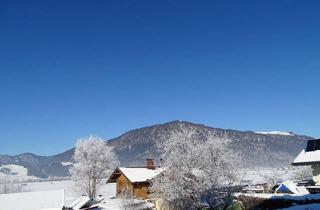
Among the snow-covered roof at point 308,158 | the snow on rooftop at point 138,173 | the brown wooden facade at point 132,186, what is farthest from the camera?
the snow on rooftop at point 138,173

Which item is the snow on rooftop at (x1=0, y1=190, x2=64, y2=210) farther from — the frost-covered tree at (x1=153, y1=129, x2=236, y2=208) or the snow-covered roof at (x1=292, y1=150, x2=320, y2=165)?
the snow-covered roof at (x1=292, y1=150, x2=320, y2=165)

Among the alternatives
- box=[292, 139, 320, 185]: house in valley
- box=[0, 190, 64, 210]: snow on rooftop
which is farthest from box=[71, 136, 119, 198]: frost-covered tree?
box=[292, 139, 320, 185]: house in valley

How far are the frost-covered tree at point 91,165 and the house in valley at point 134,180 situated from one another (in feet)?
13.2

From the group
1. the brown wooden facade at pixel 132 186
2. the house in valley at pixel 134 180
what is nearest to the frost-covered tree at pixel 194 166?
the house in valley at pixel 134 180

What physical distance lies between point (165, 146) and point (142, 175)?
87.5 feet

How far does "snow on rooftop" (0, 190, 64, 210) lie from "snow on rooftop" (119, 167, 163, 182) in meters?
13.5

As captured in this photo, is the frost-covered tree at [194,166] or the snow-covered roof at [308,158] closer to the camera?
the frost-covered tree at [194,166]

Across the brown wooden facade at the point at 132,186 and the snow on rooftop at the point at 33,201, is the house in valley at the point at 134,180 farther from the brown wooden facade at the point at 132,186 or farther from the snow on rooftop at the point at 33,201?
the snow on rooftop at the point at 33,201

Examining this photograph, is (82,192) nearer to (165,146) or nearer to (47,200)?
(47,200)

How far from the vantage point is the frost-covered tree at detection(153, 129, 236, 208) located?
1809 inches

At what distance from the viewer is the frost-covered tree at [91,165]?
8106cm

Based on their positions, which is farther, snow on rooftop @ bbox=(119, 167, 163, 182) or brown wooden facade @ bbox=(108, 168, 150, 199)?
snow on rooftop @ bbox=(119, 167, 163, 182)

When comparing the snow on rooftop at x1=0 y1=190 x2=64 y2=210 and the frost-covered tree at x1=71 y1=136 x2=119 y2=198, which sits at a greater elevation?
the frost-covered tree at x1=71 y1=136 x2=119 y2=198

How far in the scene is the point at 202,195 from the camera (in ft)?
150
